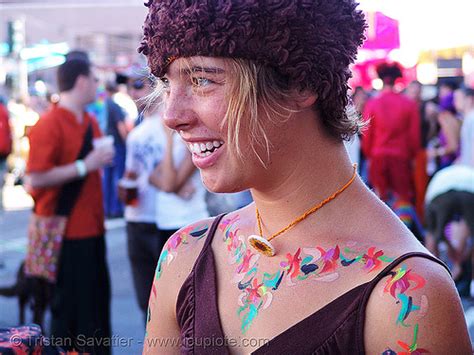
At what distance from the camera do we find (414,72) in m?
17.4

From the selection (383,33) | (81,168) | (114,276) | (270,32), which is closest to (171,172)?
(81,168)

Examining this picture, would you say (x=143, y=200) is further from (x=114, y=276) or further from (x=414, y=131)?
(x=414, y=131)

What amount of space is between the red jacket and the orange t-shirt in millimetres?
4619

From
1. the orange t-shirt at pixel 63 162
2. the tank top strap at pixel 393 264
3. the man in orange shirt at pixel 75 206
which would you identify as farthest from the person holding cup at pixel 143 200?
the tank top strap at pixel 393 264

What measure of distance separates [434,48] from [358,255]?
66.0 feet

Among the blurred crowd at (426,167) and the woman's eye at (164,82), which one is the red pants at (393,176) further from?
the woman's eye at (164,82)

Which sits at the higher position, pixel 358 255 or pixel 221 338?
pixel 358 255

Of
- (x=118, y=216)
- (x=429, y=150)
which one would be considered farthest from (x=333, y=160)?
(x=118, y=216)

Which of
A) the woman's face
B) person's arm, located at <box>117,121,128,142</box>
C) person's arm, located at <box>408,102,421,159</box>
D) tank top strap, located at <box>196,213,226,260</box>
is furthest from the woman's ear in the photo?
person's arm, located at <box>117,121,128,142</box>

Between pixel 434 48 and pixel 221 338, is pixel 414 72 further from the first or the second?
pixel 221 338

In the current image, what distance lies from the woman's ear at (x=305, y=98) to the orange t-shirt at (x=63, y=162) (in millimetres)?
3448

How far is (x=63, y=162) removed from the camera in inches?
200

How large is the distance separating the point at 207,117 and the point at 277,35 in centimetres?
23

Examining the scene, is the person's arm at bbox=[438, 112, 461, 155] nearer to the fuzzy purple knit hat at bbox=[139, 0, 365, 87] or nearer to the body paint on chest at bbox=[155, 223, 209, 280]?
the body paint on chest at bbox=[155, 223, 209, 280]
